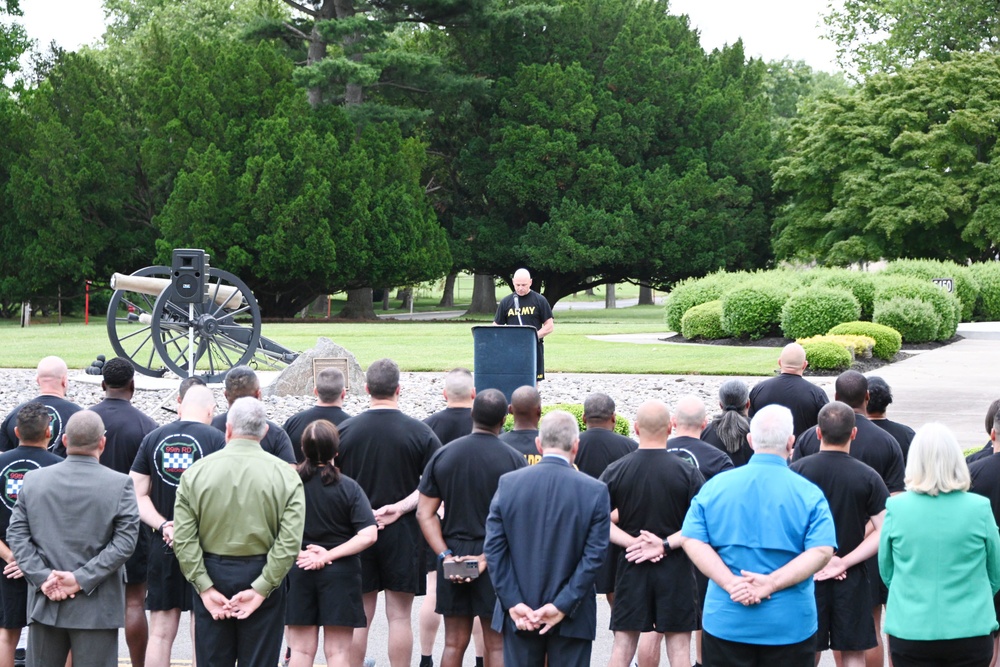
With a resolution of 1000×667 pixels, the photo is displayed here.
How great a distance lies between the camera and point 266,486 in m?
5.10

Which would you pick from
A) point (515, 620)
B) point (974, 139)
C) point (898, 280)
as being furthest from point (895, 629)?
point (974, 139)

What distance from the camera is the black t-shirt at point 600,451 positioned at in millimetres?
6234

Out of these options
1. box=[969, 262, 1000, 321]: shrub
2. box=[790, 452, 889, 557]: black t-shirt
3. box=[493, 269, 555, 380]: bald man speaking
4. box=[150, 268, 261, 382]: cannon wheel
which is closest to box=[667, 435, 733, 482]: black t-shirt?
box=[790, 452, 889, 557]: black t-shirt

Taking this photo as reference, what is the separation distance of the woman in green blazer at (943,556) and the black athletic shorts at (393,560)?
256cm

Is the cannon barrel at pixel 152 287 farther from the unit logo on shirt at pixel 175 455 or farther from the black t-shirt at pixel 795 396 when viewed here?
the unit logo on shirt at pixel 175 455

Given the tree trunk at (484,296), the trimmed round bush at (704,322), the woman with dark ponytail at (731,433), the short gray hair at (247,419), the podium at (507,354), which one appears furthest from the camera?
the tree trunk at (484,296)

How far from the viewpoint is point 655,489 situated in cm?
550

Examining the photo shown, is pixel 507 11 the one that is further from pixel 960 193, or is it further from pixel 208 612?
pixel 208 612

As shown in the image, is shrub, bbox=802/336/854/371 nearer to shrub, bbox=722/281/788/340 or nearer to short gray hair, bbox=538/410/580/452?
shrub, bbox=722/281/788/340

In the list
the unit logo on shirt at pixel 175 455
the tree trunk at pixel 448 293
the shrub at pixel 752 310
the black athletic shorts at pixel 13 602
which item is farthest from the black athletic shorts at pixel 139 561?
the tree trunk at pixel 448 293

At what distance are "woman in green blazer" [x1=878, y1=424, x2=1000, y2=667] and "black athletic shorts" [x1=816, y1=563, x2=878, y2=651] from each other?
0.85 m

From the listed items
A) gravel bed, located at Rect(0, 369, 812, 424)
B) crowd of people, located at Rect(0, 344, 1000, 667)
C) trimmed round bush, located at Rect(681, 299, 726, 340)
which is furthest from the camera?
trimmed round bush, located at Rect(681, 299, 726, 340)

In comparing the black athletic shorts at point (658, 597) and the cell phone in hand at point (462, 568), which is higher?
the cell phone in hand at point (462, 568)

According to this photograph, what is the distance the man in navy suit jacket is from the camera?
489 centimetres
